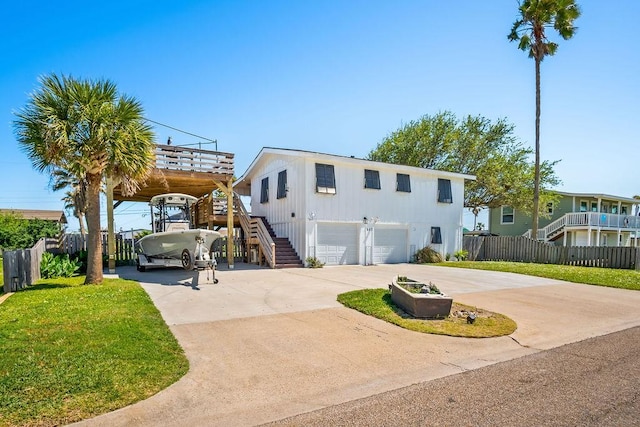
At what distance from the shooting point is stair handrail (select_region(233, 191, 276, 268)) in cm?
1558

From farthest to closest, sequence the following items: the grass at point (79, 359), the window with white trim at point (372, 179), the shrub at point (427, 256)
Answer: the shrub at point (427, 256), the window with white trim at point (372, 179), the grass at point (79, 359)

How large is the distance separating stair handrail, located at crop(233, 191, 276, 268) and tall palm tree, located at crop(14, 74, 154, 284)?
22.6 feet

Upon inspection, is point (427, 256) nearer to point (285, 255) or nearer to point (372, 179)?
point (372, 179)

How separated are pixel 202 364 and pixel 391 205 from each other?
50.7 feet

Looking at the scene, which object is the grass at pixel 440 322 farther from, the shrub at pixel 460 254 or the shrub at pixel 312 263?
the shrub at pixel 460 254

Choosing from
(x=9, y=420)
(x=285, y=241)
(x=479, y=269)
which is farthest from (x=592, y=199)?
(x=9, y=420)

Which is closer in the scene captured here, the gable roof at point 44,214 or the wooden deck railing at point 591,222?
the wooden deck railing at point 591,222

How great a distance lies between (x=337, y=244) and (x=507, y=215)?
21357 millimetres

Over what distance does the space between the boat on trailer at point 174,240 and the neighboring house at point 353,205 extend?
470 cm

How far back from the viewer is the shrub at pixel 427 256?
1928 cm

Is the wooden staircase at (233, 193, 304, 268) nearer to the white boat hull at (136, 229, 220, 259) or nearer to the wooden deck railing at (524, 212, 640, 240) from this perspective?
the white boat hull at (136, 229, 220, 259)

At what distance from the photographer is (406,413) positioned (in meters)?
3.31

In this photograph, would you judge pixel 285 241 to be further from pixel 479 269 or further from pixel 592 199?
pixel 592 199

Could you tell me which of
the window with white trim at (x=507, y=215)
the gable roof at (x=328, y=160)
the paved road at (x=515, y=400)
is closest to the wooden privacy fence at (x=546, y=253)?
the gable roof at (x=328, y=160)
